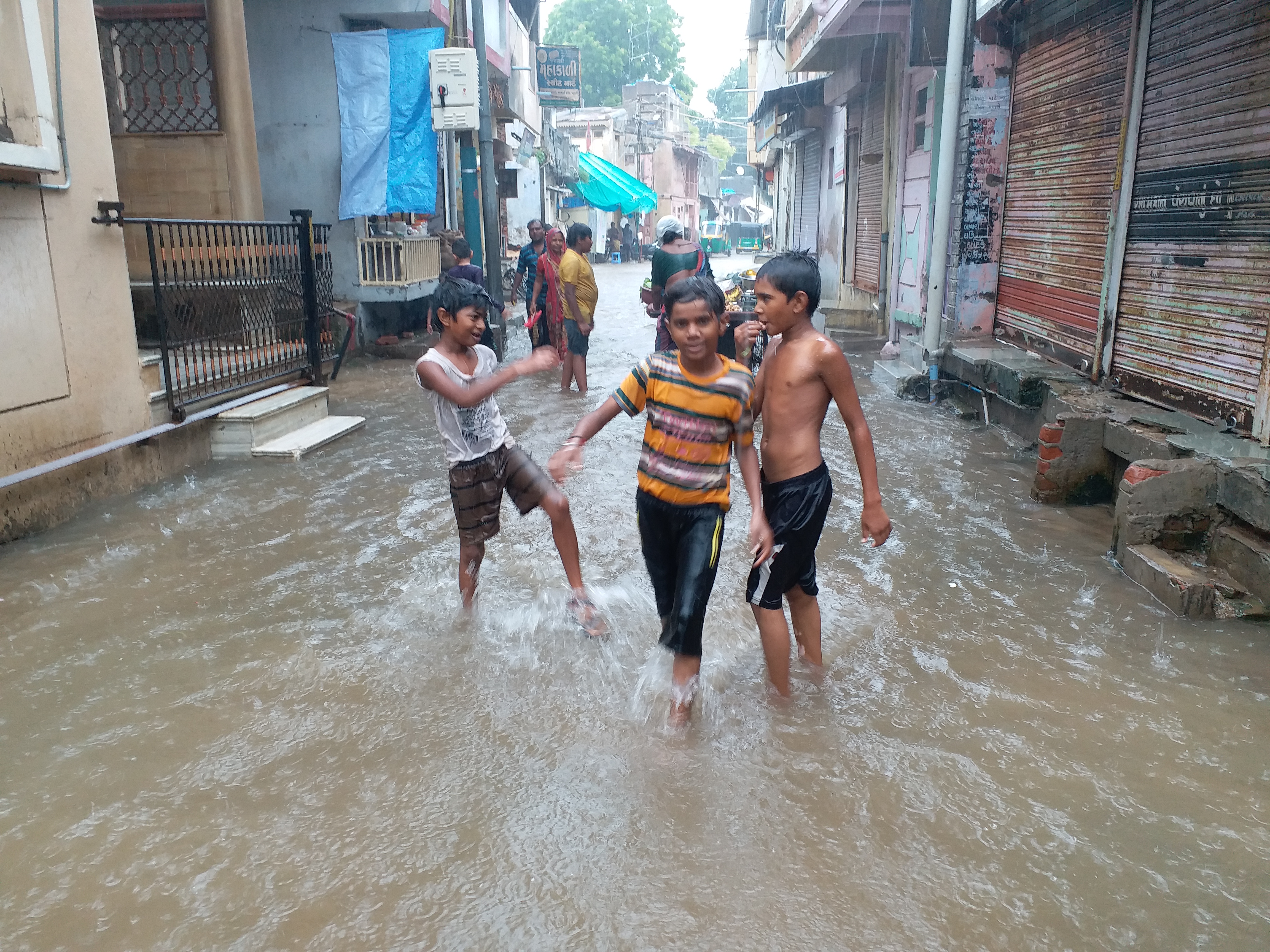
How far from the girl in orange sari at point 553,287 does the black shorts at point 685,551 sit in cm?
636

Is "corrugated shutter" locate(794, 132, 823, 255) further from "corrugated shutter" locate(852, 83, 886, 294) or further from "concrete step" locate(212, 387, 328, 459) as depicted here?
"concrete step" locate(212, 387, 328, 459)

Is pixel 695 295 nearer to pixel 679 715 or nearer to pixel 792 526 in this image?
pixel 792 526

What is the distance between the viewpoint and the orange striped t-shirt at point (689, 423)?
3.06 m

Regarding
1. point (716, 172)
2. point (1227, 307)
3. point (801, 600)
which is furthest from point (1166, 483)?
point (716, 172)

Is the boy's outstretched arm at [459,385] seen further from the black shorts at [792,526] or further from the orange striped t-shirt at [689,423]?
the black shorts at [792,526]

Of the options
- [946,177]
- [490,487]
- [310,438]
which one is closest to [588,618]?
[490,487]

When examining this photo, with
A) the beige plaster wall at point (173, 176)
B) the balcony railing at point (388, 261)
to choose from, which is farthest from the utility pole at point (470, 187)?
the beige plaster wall at point (173, 176)

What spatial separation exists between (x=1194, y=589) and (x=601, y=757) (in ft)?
9.17

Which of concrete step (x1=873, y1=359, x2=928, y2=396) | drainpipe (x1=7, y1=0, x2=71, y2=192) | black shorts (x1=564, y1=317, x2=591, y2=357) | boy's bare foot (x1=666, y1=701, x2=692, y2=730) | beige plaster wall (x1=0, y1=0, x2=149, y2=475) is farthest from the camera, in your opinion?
concrete step (x1=873, y1=359, x2=928, y2=396)

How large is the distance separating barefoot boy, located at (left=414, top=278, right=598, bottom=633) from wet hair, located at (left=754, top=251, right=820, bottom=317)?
101 centimetres

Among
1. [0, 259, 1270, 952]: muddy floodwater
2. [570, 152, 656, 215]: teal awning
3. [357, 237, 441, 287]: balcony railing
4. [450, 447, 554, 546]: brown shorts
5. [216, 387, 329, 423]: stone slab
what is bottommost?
[0, 259, 1270, 952]: muddy floodwater

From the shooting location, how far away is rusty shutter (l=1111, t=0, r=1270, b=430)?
17.1 feet

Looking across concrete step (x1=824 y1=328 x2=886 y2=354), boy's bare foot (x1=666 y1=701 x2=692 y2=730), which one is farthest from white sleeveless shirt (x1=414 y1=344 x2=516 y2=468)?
concrete step (x1=824 y1=328 x2=886 y2=354)

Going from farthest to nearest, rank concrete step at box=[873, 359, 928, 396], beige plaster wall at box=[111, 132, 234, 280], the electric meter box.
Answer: the electric meter box → beige plaster wall at box=[111, 132, 234, 280] → concrete step at box=[873, 359, 928, 396]
